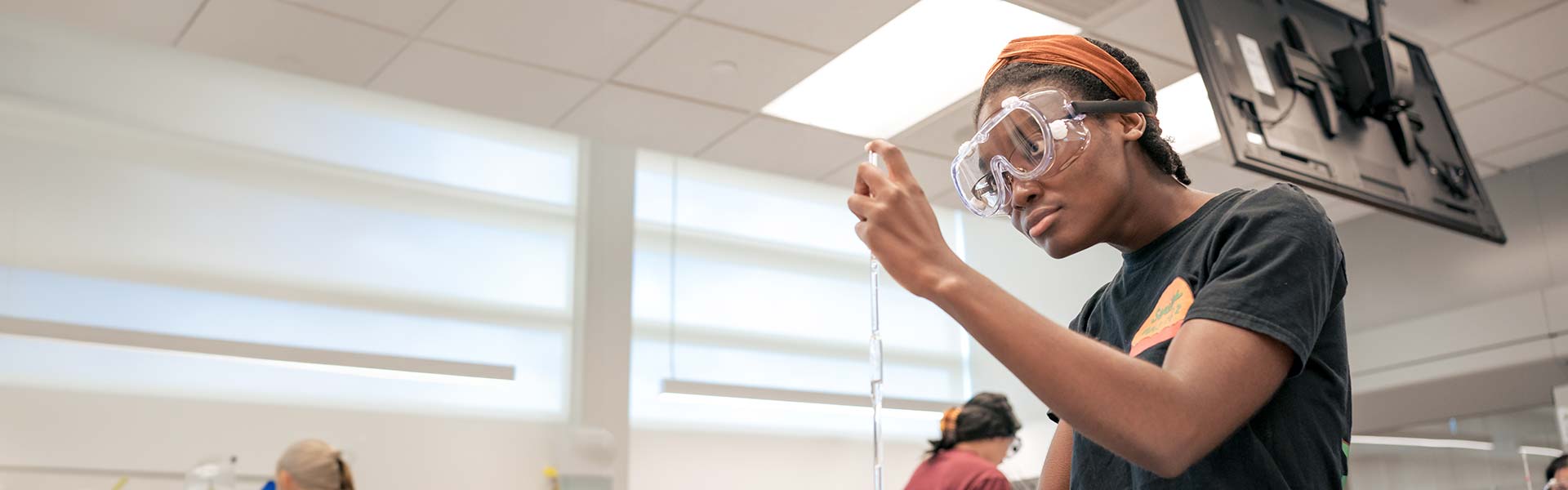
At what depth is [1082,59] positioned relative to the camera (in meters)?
1.08

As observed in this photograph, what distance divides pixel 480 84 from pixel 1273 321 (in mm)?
4087

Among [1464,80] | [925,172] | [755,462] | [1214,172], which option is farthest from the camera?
[755,462]

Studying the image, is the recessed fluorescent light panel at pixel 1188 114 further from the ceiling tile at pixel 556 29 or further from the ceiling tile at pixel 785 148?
the ceiling tile at pixel 556 29

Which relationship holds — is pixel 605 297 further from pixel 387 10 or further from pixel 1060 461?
pixel 1060 461

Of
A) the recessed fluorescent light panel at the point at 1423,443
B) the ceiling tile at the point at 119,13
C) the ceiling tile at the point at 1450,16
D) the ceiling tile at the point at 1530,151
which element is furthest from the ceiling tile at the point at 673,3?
the recessed fluorescent light panel at the point at 1423,443

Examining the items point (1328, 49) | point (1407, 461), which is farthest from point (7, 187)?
point (1407, 461)

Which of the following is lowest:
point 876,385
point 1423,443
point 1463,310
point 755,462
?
point 876,385

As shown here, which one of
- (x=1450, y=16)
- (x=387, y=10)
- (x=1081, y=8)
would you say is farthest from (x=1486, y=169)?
(x=387, y=10)

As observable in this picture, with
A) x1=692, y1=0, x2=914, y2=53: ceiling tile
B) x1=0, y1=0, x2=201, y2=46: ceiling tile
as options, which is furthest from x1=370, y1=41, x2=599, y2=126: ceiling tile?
x1=692, y1=0, x2=914, y2=53: ceiling tile

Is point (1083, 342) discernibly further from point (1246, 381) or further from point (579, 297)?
point (579, 297)

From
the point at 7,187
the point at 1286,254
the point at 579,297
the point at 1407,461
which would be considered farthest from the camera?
the point at 579,297

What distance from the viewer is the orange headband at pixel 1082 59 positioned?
3.55 ft

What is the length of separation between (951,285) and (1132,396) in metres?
0.13

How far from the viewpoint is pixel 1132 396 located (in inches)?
29.8
